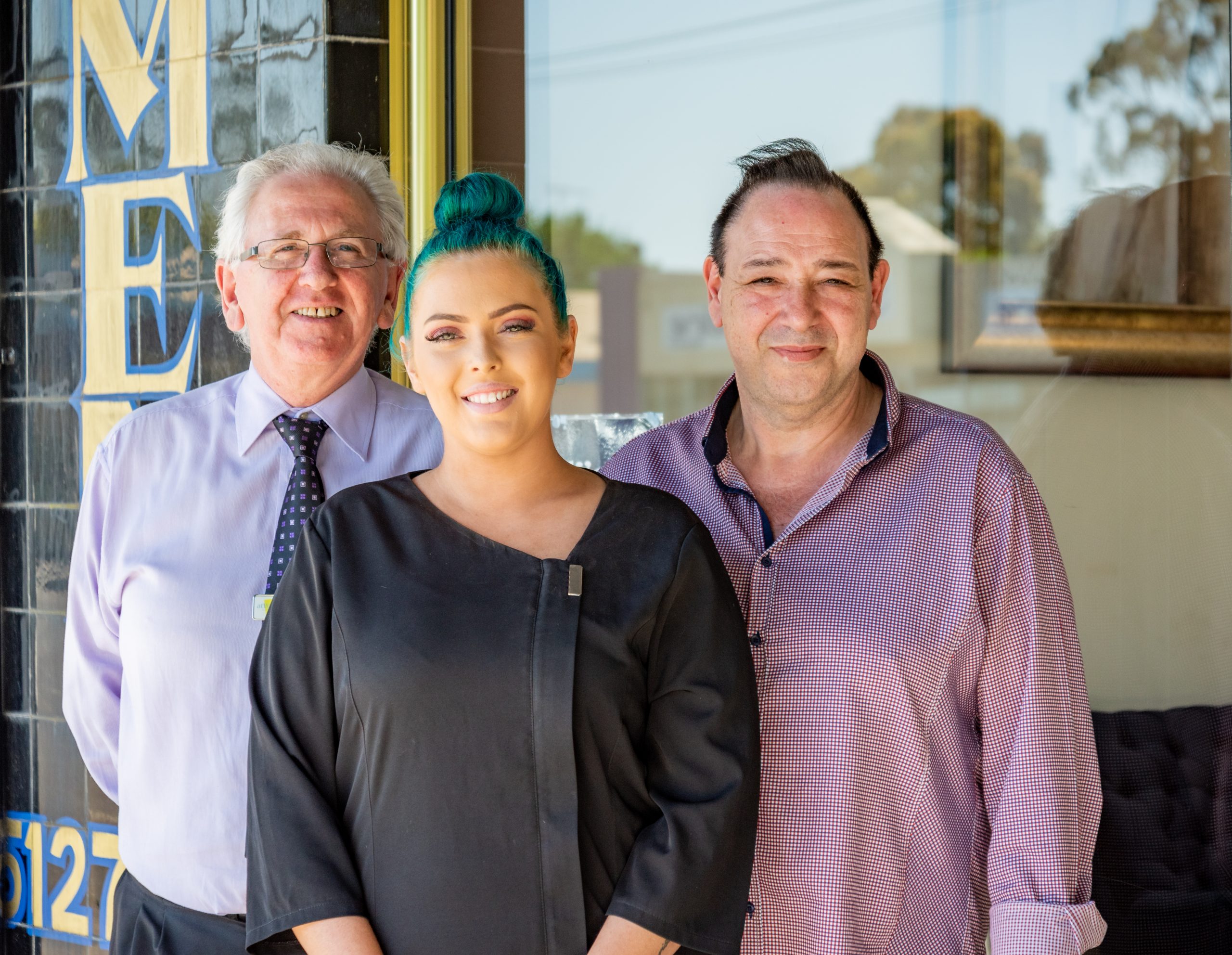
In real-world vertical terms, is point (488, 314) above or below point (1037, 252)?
below

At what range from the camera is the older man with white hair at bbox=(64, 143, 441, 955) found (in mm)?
1861

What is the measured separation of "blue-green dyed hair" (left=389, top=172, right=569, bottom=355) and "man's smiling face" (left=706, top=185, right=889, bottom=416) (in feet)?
1.19

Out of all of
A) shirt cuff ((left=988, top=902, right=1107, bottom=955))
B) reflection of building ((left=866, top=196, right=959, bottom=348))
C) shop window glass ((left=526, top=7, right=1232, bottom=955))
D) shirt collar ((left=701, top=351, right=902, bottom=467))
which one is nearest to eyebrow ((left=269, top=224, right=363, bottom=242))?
shirt collar ((left=701, top=351, right=902, bottom=467))

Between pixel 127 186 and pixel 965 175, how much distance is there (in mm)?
2726

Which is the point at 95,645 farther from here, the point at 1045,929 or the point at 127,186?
the point at 1045,929

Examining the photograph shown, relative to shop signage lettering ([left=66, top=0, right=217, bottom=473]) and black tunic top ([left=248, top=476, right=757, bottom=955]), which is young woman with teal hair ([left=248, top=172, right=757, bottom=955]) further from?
shop signage lettering ([left=66, top=0, right=217, bottom=473])

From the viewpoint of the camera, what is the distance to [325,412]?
2.01 meters

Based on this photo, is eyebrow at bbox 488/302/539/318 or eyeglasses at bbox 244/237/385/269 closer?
eyebrow at bbox 488/302/539/318

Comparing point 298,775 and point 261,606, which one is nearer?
point 298,775

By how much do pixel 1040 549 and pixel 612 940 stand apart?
0.80m

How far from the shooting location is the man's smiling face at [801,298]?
1852 millimetres

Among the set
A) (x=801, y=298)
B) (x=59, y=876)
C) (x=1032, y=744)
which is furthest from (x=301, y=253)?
(x=59, y=876)

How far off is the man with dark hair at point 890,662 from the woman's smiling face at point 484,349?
0.44 metres

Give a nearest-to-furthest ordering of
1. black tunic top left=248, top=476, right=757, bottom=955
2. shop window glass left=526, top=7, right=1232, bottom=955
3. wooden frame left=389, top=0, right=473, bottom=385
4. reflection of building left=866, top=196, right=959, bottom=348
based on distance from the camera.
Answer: black tunic top left=248, top=476, right=757, bottom=955 → wooden frame left=389, top=0, right=473, bottom=385 → shop window glass left=526, top=7, right=1232, bottom=955 → reflection of building left=866, top=196, right=959, bottom=348
